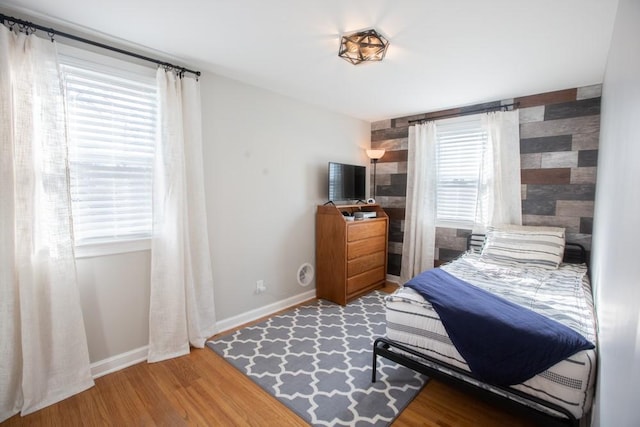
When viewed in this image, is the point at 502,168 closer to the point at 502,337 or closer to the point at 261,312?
the point at 502,337

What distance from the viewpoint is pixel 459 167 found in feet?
12.4

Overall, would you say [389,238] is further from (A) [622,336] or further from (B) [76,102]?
(B) [76,102]

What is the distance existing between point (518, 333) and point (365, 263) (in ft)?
7.38

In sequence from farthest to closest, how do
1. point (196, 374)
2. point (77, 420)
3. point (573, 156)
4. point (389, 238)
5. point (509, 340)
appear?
point (389, 238)
point (573, 156)
point (196, 374)
point (77, 420)
point (509, 340)

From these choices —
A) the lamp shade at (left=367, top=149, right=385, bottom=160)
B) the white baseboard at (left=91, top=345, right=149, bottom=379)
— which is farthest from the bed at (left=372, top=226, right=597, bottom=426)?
the lamp shade at (left=367, top=149, right=385, bottom=160)

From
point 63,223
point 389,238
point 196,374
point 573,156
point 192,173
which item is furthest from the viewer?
point 389,238

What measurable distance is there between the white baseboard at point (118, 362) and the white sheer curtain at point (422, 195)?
10.8ft

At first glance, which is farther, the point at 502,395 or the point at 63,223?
the point at 63,223

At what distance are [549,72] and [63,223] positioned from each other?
161 inches

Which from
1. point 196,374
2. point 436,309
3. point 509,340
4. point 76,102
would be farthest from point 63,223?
point 509,340

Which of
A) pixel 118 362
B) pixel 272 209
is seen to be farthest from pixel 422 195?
pixel 118 362

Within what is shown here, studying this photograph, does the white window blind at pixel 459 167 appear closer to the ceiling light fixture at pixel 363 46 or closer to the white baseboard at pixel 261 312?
the ceiling light fixture at pixel 363 46

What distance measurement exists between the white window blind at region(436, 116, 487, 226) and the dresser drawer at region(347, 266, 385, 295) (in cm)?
110

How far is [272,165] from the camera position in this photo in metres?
3.23
